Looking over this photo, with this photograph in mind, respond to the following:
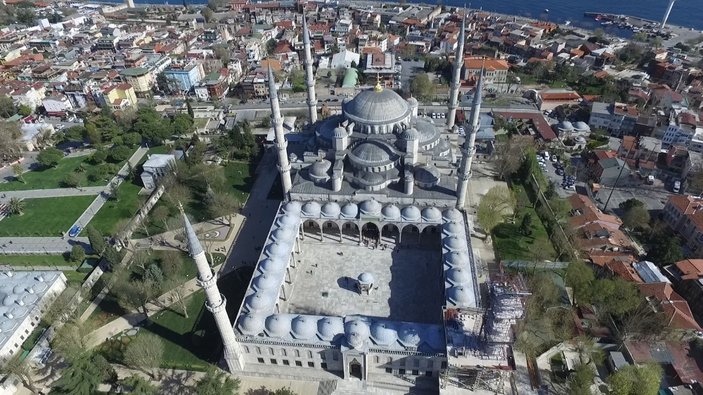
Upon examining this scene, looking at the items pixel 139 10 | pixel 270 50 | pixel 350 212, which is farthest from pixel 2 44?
pixel 350 212

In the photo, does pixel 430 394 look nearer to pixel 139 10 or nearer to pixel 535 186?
pixel 535 186

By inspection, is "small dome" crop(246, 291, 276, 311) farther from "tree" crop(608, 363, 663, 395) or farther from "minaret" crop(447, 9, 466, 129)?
"minaret" crop(447, 9, 466, 129)

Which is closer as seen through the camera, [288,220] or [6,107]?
[288,220]

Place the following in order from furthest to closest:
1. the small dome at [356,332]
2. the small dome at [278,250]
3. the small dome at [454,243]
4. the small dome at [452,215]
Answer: the small dome at [452,215] → the small dome at [454,243] → the small dome at [278,250] → the small dome at [356,332]

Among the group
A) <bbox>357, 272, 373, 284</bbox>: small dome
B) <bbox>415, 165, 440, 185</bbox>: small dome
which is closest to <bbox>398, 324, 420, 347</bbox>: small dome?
<bbox>357, 272, 373, 284</bbox>: small dome

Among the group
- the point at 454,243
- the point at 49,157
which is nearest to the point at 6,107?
the point at 49,157

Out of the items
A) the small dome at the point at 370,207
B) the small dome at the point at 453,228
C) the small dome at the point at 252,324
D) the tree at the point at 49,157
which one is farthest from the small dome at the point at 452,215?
the tree at the point at 49,157

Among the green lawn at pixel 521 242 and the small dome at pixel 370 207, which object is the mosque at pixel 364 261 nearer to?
the small dome at pixel 370 207

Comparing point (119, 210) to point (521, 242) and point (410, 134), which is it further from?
point (521, 242)

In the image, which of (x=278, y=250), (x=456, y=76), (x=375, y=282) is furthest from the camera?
(x=456, y=76)
